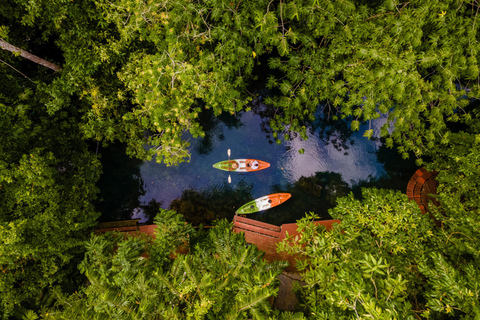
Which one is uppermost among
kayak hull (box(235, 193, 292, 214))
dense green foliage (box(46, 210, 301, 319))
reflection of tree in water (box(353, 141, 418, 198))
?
reflection of tree in water (box(353, 141, 418, 198))

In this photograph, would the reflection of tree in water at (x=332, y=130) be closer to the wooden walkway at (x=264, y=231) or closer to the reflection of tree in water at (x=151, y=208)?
the wooden walkway at (x=264, y=231)

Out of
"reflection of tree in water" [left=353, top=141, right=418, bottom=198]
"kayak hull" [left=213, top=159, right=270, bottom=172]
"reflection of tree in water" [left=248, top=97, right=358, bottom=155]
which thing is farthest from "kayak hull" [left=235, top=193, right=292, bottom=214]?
"reflection of tree in water" [left=353, top=141, right=418, bottom=198]

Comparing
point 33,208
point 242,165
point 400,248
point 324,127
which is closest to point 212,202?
point 242,165

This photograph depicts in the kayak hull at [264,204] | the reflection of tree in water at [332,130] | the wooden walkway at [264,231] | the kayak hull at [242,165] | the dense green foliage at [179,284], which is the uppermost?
the reflection of tree in water at [332,130]

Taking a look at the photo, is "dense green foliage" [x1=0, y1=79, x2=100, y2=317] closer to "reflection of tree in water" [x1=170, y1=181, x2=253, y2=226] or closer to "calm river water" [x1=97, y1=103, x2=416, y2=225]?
"calm river water" [x1=97, y1=103, x2=416, y2=225]

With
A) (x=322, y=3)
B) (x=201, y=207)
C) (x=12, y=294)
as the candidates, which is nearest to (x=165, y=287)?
(x=12, y=294)

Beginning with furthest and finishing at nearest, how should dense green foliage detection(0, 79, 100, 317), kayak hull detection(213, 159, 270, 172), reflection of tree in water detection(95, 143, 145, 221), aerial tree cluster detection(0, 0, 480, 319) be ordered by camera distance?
kayak hull detection(213, 159, 270, 172), reflection of tree in water detection(95, 143, 145, 221), dense green foliage detection(0, 79, 100, 317), aerial tree cluster detection(0, 0, 480, 319)

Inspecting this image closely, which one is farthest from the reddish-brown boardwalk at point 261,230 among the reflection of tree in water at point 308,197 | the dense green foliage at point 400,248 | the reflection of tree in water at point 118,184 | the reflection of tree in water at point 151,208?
the dense green foliage at point 400,248
